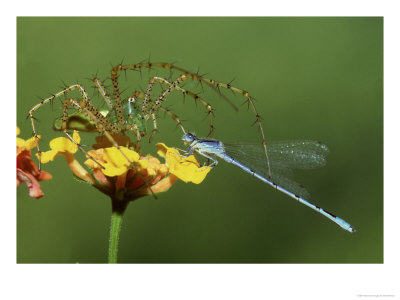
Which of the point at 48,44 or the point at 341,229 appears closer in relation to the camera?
the point at 48,44

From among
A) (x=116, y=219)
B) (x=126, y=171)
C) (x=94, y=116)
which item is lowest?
(x=116, y=219)

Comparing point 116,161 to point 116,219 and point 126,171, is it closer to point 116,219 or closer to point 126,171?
point 126,171

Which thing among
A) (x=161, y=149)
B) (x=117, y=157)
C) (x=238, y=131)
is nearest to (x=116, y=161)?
(x=117, y=157)

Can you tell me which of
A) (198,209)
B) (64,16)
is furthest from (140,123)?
(198,209)

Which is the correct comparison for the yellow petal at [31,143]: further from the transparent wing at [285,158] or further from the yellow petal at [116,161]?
the transparent wing at [285,158]

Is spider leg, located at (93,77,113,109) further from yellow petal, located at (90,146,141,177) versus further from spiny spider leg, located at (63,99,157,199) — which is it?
yellow petal, located at (90,146,141,177)

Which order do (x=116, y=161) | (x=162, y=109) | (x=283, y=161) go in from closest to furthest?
(x=116, y=161)
(x=162, y=109)
(x=283, y=161)
